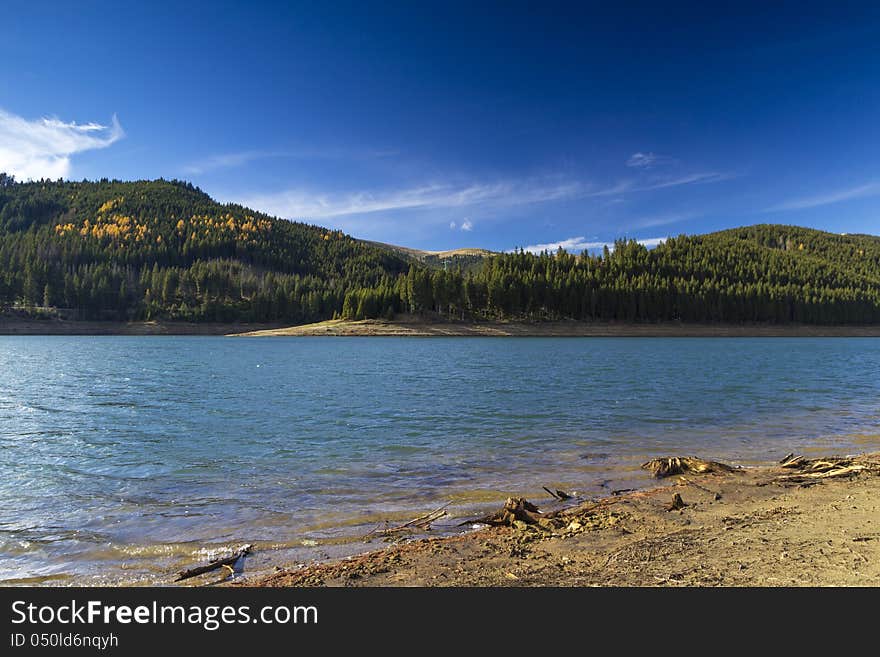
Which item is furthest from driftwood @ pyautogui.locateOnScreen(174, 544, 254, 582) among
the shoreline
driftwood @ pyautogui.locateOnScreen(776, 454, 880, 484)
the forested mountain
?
the forested mountain

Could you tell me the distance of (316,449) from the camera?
16297 millimetres

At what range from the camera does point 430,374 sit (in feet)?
135

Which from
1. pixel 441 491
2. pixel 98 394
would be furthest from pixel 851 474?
pixel 98 394

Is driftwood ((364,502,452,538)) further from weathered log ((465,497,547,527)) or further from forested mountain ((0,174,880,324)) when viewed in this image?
forested mountain ((0,174,880,324))

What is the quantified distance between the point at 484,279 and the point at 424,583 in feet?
441

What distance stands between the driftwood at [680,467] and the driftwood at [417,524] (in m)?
6.25

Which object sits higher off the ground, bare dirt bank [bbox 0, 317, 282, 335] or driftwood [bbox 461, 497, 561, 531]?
bare dirt bank [bbox 0, 317, 282, 335]

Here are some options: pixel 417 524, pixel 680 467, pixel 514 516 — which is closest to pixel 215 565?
pixel 417 524

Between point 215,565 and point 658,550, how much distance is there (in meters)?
6.75

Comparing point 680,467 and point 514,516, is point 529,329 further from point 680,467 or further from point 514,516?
point 514,516

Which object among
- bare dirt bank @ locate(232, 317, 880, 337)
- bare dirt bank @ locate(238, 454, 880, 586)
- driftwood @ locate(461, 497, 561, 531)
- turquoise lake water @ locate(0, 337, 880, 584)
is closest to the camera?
bare dirt bank @ locate(238, 454, 880, 586)

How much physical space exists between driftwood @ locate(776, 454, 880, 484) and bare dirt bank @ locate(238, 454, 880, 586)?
1281 mm

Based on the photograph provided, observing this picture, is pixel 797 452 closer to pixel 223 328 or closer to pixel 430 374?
pixel 430 374

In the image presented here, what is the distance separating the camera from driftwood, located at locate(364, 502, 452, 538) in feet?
30.9
